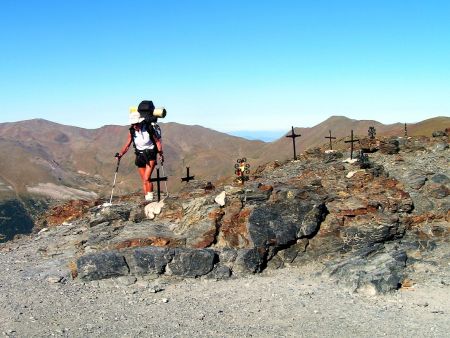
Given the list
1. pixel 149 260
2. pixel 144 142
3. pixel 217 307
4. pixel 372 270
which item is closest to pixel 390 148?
pixel 372 270

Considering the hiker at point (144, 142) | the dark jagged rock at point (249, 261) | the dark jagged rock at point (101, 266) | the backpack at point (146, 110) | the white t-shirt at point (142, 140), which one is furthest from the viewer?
the white t-shirt at point (142, 140)

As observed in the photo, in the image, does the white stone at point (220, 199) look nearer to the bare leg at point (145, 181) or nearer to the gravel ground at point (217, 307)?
the bare leg at point (145, 181)

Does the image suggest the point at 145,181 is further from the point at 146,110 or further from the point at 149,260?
the point at 149,260

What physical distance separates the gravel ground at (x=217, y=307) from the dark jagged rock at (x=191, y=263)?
0.35 metres

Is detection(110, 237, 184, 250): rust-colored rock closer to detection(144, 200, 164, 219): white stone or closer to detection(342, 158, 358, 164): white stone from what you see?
detection(144, 200, 164, 219): white stone

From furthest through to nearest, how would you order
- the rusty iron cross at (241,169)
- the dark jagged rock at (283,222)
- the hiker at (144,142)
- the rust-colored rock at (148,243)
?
the rusty iron cross at (241,169)
the hiker at (144,142)
the dark jagged rock at (283,222)
the rust-colored rock at (148,243)

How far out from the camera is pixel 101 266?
43.4 feet

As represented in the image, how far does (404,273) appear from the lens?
13.4m

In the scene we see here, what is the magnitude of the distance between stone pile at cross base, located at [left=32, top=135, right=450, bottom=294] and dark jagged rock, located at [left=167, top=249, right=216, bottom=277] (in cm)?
3

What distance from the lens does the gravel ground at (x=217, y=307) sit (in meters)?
10.3

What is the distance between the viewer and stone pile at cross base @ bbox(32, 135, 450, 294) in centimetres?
1350

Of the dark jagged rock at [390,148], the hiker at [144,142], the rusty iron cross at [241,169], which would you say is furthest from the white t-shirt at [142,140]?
the dark jagged rock at [390,148]

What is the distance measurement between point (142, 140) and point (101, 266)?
612 cm

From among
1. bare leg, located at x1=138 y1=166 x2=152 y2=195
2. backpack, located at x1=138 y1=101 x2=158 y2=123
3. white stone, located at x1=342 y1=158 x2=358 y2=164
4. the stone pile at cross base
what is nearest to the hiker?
backpack, located at x1=138 y1=101 x2=158 y2=123
